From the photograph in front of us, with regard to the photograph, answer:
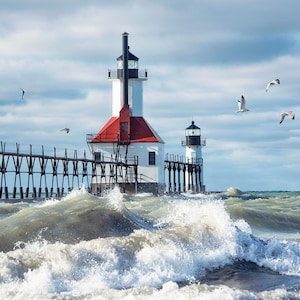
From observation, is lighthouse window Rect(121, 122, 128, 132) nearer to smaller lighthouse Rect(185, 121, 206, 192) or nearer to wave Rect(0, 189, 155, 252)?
smaller lighthouse Rect(185, 121, 206, 192)

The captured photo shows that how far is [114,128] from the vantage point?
56.1 metres

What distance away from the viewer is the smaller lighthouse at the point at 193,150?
6881 cm

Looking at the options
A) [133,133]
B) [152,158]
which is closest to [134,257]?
[152,158]

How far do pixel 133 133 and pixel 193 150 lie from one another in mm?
14704

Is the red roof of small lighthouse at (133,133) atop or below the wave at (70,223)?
atop

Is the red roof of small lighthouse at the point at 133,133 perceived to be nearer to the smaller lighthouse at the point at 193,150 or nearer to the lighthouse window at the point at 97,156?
the lighthouse window at the point at 97,156

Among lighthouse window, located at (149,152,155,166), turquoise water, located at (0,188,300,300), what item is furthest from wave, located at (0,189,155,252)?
lighthouse window, located at (149,152,155,166)

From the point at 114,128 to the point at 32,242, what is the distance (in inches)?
1607

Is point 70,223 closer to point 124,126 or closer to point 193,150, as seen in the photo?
point 124,126

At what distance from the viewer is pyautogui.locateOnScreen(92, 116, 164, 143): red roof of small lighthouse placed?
5562 cm

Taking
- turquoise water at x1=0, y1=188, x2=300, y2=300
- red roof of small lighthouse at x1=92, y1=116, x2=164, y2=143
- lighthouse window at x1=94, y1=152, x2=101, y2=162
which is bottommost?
turquoise water at x1=0, y1=188, x2=300, y2=300

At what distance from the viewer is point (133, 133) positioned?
55844mm

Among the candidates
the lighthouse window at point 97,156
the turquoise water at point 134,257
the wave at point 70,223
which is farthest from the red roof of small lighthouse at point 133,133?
the wave at point 70,223

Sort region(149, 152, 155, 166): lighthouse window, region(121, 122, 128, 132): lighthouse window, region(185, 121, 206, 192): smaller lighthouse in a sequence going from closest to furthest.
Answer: region(149, 152, 155, 166): lighthouse window → region(121, 122, 128, 132): lighthouse window → region(185, 121, 206, 192): smaller lighthouse
